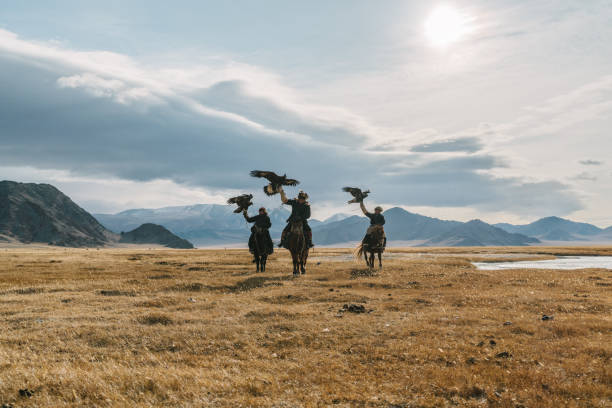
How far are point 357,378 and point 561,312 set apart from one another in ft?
30.7

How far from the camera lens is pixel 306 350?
9547 mm

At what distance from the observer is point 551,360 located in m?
8.71

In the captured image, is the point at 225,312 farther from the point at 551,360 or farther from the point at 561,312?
the point at 561,312

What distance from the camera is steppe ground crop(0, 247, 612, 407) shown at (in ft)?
23.6

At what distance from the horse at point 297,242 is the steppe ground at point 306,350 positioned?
6630mm

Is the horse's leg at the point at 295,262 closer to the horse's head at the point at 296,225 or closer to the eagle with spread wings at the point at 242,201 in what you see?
the horse's head at the point at 296,225

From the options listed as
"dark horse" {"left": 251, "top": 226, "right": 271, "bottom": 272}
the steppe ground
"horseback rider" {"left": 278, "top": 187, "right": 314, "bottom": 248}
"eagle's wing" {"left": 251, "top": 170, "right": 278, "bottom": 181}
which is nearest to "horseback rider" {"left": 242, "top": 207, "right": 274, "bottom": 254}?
"dark horse" {"left": 251, "top": 226, "right": 271, "bottom": 272}

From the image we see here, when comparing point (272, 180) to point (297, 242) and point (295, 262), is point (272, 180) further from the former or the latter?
point (295, 262)

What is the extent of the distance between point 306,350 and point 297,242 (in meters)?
14.5

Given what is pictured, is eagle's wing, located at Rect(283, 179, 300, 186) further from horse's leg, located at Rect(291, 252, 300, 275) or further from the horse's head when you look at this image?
horse's leg, located at Rect(291, 252, 300, 275)

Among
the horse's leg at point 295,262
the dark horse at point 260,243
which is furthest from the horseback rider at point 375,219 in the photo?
the dark horse at point 260,243

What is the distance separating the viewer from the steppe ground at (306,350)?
7.19 meters

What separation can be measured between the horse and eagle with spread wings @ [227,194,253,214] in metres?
4.60

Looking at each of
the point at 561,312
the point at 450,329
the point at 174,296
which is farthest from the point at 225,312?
the point at 561,312
